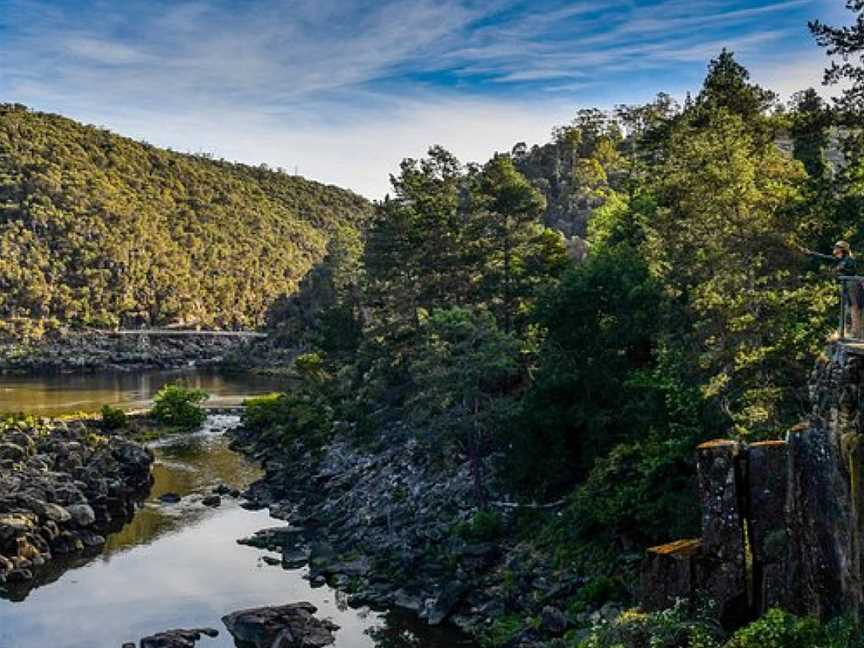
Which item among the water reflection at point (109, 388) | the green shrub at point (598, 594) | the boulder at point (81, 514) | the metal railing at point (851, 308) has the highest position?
the metal railing at point (851, 308)

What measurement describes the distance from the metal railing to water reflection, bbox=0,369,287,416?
78882 millimetres

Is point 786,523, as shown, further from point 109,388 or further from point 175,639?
point 109,388

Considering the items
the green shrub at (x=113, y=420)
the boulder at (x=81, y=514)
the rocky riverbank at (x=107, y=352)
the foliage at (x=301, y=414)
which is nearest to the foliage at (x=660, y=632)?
the boulder at (x=81, y=514)

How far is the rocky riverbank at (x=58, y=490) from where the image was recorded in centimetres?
3841

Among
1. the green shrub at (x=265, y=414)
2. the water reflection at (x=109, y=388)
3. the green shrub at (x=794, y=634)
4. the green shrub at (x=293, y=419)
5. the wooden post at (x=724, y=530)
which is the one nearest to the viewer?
the green shrub at (x=794, y=634)

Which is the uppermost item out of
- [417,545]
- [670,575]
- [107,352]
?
[107,352]

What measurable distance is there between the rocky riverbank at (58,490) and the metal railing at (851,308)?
1302 inches

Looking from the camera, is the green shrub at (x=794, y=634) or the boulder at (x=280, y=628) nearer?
the green shrub at (x=794, y=634)

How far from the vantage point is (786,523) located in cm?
1625

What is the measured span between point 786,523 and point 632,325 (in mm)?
17441

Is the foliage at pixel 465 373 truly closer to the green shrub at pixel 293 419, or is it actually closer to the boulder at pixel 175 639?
the boulder at pixel 175 639

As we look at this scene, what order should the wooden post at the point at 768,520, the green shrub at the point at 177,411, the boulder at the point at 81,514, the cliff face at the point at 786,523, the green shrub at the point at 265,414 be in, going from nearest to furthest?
1. the cliff face at the point at 786,523
2. the wooden post at the point at 768,520
3. the boulder at the point at 81,514
4. the green shrub at the point at 265,414
5. the green shrub at the point at 177,411

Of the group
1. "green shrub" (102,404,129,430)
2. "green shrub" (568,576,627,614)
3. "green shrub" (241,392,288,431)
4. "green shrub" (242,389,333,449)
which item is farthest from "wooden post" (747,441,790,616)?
"green shrub" (102,404,129,430)

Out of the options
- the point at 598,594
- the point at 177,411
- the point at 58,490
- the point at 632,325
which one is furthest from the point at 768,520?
the point at 177,411
